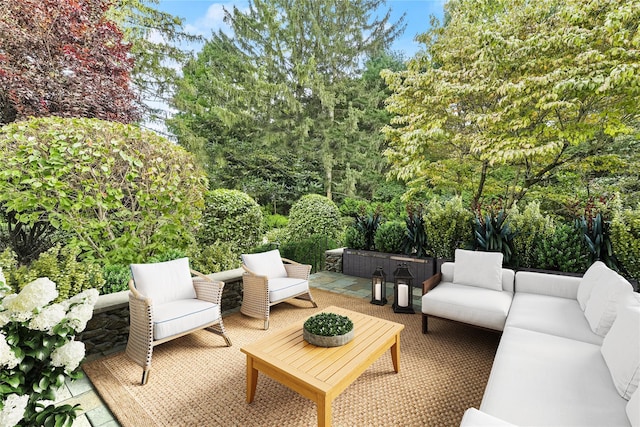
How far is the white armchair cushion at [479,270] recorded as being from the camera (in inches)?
128

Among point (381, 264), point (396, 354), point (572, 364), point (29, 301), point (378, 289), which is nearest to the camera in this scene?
point (29, 301)

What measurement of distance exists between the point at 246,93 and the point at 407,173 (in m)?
6.37

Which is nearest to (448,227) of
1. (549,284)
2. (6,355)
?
(549,284)

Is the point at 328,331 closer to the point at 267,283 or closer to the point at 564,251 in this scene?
the point at 267,283

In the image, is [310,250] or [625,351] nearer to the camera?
[625,351]

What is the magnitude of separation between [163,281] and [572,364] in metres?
3.34

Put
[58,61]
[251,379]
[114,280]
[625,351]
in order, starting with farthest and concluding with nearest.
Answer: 1. [58,61]
2. [114,280]
3. [251,379]
4. [625,351]

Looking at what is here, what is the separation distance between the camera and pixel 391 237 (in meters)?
5.18

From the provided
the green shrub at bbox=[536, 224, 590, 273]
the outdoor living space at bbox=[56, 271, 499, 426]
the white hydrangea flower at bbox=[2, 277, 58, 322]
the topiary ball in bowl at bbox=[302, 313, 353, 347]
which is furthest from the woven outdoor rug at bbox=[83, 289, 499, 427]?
the green shrub at bbox=[536, 224, 590, 273]

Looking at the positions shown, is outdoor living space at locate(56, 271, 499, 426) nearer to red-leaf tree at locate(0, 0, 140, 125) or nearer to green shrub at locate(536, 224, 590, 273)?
green shrub at locate(536, 224, 590, 273)

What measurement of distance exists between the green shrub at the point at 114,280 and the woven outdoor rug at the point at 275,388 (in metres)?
0.74

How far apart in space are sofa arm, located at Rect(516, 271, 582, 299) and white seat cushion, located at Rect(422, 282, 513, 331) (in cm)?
19

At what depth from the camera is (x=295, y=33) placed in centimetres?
1055

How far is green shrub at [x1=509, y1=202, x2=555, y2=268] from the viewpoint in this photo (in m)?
3.96
